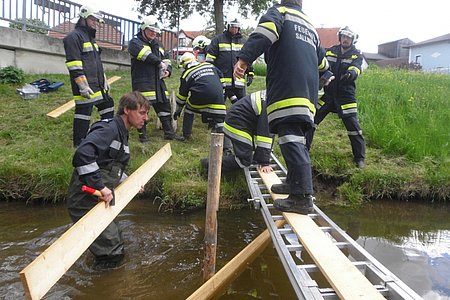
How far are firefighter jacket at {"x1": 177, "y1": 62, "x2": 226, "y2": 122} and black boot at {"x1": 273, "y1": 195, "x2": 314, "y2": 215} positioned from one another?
3015 mm

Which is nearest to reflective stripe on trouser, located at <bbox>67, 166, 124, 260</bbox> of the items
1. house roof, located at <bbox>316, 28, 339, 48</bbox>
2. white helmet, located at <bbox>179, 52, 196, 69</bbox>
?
white helmet, located at <bbox>179, 52, 196, 69</bbox>

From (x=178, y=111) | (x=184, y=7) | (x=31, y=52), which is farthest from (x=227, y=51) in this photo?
(x=184, y=7)

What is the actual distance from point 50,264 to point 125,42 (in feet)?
40.8

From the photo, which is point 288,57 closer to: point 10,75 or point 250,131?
point 250,131

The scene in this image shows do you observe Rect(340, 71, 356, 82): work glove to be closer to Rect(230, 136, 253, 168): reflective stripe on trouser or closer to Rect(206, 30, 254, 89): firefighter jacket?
Rect(230, 136, 253, 168): reflective stripe on trouser

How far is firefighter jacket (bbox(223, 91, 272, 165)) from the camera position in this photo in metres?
5.03

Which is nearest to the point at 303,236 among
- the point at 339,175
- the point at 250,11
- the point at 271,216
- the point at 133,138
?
the point at 271,216

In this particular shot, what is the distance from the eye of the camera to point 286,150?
11.3 ft

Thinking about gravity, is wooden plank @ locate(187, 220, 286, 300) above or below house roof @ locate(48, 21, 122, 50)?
below

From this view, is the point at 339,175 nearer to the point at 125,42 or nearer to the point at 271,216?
the point at 271,216

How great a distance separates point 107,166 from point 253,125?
222cm

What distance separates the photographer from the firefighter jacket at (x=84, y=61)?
5484 millimetres

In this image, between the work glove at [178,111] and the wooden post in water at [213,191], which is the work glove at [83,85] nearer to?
the work glove at [178,111]

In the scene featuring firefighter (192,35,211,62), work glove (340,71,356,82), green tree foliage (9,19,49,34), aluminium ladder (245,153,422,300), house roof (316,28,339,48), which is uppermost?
house roof (316,28,339,48)
